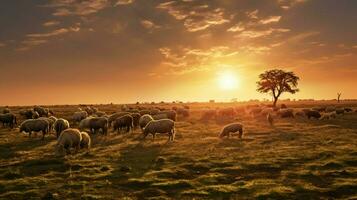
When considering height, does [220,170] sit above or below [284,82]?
below

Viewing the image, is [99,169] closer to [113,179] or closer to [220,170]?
[113,179]

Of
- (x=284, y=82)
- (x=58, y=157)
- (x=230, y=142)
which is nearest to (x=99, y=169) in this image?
(x=58, y=157)

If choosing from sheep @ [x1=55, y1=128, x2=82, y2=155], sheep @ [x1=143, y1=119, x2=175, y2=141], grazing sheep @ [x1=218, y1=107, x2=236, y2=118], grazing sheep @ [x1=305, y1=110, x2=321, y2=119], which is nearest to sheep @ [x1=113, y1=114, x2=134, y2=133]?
sheep @ [x1=143, y1=119, x2=175, y2=141]

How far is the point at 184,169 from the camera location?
22625 millimetres

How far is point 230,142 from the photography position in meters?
33.4

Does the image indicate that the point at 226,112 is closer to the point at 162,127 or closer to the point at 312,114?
the point at 312,114

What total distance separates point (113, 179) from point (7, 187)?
15.9 ft

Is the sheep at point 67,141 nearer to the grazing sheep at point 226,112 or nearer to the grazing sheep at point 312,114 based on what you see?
the grazing sheep at point 312,114

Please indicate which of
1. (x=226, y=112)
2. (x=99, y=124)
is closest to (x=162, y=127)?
(x=99, y=124)

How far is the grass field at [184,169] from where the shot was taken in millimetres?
17984

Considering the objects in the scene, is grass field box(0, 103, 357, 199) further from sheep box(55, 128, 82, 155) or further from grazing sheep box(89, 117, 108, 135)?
grazing sheep box(89, 117, 108, 135)

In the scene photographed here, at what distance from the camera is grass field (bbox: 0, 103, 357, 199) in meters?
18.0

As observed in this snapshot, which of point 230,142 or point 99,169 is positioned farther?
point 230,142

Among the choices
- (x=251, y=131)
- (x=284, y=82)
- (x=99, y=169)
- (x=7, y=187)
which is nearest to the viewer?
(x=7, y=187)
